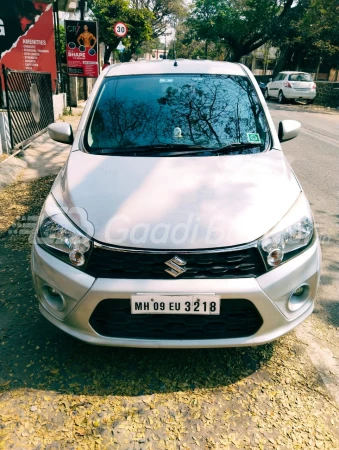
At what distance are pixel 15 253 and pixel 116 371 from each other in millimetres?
1955

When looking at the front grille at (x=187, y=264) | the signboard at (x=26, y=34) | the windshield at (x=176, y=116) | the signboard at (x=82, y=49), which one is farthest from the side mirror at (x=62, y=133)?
the signboard at (x=26, y=34)

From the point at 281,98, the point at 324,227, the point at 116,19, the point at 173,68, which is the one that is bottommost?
the point at 281,98

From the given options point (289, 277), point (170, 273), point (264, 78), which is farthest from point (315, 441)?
point (264, 78)

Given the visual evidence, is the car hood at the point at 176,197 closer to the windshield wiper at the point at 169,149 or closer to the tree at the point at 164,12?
the windshield wiper at the point at 169,149

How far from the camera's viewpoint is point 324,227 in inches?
177

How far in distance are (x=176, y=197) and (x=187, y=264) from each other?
1.55 feet

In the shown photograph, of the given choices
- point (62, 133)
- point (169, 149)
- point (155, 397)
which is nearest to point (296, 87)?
point (62, 133)

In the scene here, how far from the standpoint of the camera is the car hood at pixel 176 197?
2148 millimetres

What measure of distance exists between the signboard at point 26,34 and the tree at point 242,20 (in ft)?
79.4

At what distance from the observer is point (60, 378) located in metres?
2.35

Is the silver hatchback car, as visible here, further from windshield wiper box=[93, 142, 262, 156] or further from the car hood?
windshield wiper box=[93, 142, 262, 156]

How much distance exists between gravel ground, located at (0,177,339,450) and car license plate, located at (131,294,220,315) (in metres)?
0.54

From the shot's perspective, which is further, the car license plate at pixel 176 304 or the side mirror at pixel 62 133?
the side mirror at pixel 62 133

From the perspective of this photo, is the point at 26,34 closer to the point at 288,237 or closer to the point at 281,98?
the point at 281,98
